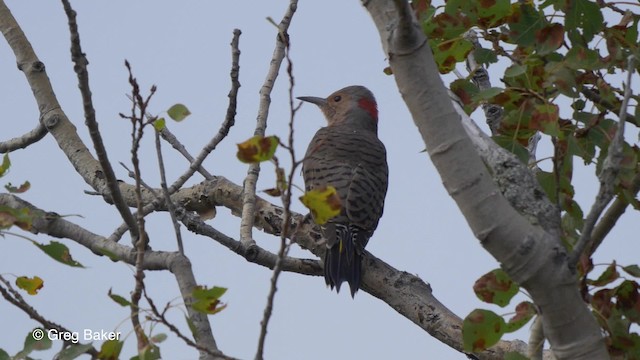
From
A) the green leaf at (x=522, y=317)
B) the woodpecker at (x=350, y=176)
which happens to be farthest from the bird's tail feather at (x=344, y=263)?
the green leaf at (x=522, y=317)

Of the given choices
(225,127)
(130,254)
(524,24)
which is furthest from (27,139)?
(524,24)

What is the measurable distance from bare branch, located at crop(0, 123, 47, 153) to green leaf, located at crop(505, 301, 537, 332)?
299cm

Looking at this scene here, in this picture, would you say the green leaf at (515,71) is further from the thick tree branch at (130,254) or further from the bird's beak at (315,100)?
the bird's beak at (315,100)

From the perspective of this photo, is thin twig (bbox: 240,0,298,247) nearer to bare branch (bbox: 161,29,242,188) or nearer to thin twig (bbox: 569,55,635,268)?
bare branch (bbox: 161,29,242,188)

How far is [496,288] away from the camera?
106 inches

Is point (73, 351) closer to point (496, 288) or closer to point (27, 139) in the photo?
point (496, 288)

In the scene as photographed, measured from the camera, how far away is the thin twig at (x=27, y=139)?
484 centimetres

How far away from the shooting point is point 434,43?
3.47 m

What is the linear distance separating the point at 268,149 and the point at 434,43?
1297 millimetres

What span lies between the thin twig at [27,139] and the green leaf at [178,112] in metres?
1.97

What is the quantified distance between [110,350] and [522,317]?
1.18m

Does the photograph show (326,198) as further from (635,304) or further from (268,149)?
(635,304)

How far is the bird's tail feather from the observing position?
5.07 meters

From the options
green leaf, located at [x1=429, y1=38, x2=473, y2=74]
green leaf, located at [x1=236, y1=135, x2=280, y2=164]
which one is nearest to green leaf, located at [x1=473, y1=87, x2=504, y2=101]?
green leaf, located at [x1=429, y1=38, x2=473, y2=74]
